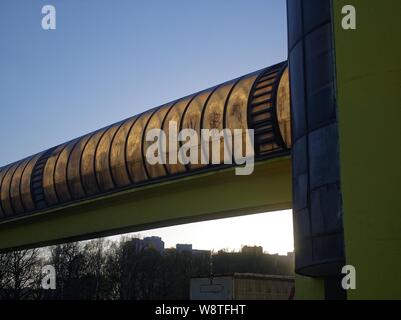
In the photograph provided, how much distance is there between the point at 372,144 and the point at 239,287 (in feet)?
94.9

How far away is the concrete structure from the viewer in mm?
37344

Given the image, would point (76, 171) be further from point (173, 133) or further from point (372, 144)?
point (372, 144)

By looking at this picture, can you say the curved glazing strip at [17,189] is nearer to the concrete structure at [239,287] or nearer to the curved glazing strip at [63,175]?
the curved glazing strip at [63,175]

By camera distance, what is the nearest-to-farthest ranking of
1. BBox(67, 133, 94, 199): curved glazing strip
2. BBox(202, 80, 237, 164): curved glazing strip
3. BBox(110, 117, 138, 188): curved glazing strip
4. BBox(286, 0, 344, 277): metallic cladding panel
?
BBox(286, 0, 344, 277): metallic cladding panel, BBox(202, 80, 237, 164): curved glazing strip, BBox(110, 117, 138, 188): curved glazing strip, BBox(67, 133, 94, 199): curved glazing strip

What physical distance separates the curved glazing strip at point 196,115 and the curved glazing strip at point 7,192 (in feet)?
52.3

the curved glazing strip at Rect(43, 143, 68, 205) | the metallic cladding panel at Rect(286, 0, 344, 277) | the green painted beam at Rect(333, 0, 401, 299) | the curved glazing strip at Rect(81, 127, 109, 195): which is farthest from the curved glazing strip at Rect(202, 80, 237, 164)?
the curved glazing strip at Rect(43, 143, 68, 205)

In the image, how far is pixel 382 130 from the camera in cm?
984

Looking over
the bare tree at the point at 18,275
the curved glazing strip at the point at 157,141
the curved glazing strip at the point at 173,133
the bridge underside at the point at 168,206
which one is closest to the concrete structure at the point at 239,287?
the bridge underside at the point at 168,206

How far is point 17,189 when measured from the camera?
35.5 meters

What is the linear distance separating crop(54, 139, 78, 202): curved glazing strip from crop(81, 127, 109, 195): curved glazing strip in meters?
1.62

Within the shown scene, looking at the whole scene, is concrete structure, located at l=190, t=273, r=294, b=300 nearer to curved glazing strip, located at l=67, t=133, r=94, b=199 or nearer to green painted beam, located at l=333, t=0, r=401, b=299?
curved glazing strip, located at l=67, t=133, r=94, b=199

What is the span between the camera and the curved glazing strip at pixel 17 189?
35000 millimetres

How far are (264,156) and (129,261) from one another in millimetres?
74189

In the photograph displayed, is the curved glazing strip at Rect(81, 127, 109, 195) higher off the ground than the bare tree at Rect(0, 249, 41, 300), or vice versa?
the curved glazing strip at Rect(81, 127, 109, 195)
